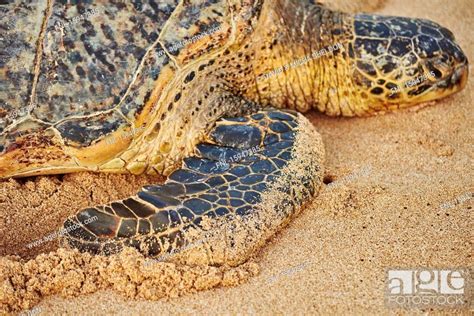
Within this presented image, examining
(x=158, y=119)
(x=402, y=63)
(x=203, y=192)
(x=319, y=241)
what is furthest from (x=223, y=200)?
(x=402, y=63)

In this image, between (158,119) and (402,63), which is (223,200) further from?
(402,63)

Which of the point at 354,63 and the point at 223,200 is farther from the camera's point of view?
the point at 354,63

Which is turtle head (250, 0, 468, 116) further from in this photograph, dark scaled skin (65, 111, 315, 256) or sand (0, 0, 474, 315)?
dark scaled skin (65, 111, 315, 256)

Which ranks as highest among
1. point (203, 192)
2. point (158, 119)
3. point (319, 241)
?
point (158, 119)

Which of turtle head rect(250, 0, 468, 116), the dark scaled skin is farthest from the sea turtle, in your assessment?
turtle head rect(250, 0, 468, 116)

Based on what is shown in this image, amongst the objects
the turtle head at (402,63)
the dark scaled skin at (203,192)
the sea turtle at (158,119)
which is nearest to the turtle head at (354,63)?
the turtle head at (402,63)

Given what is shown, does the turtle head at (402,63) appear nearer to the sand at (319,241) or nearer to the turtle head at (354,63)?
the turtle head at (354,63)

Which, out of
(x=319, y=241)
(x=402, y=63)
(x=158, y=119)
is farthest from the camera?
(x=402, y=63)
